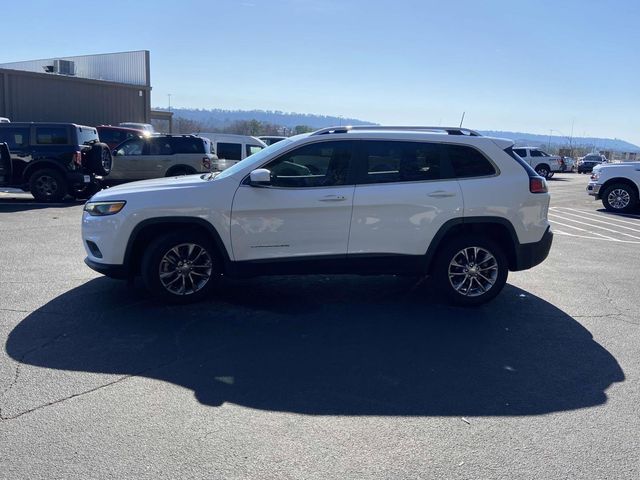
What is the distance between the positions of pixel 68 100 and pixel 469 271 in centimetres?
2770

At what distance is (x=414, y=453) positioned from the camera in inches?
132

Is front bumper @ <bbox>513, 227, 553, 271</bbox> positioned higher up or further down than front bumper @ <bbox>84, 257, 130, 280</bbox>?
higher up

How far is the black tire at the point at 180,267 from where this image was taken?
5.77 m

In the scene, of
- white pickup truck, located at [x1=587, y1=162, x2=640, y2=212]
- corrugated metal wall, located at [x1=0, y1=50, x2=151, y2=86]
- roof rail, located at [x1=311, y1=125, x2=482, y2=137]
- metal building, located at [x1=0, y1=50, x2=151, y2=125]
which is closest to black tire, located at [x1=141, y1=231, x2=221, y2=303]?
roof rail, located at [x1=311, y1=125, x2=482, y2=137]

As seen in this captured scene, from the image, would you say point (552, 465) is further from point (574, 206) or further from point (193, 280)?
point (574, 206)

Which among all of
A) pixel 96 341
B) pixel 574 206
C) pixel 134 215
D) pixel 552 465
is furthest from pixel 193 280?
pixel 574 206

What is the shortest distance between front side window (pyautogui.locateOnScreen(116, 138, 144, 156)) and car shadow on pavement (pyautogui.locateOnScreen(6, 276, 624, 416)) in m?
10.1

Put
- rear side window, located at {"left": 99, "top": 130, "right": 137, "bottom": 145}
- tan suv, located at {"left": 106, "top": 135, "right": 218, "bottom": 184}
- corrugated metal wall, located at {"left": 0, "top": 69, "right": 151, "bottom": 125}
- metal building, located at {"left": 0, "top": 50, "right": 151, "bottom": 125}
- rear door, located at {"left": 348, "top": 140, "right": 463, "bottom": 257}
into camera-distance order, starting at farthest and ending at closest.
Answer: metal building, located at {"left": 0, "top": 50, "right": 151, "bottom": 125}
corrugated metal wall, located at {"left": 0, "top": 69, "right": 151, "bottom": 125}
rear side window, located at {"left": 99, "top": 130, "right": 137, "bottom": 145}
tan suv, located at {"left": 106, "top": 135, "right": 218, "bottom": 184}
rear door, located at {"left": 348, "top": 140, "right": 463, "bottom": 257}

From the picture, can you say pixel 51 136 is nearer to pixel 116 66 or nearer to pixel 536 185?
pixel 536 185

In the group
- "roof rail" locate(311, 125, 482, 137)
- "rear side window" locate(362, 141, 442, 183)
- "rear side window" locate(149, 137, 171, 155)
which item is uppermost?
"roof rail" locate(311, 125, 482, 137)

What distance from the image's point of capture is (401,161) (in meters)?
6.08

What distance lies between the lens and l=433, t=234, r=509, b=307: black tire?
6.09 metres

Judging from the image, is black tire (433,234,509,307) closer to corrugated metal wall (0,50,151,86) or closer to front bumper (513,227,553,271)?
front bumper (513,227,553,271)

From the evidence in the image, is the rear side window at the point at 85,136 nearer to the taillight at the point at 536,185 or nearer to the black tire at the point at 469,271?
A: the black tire at the point at 469,271
